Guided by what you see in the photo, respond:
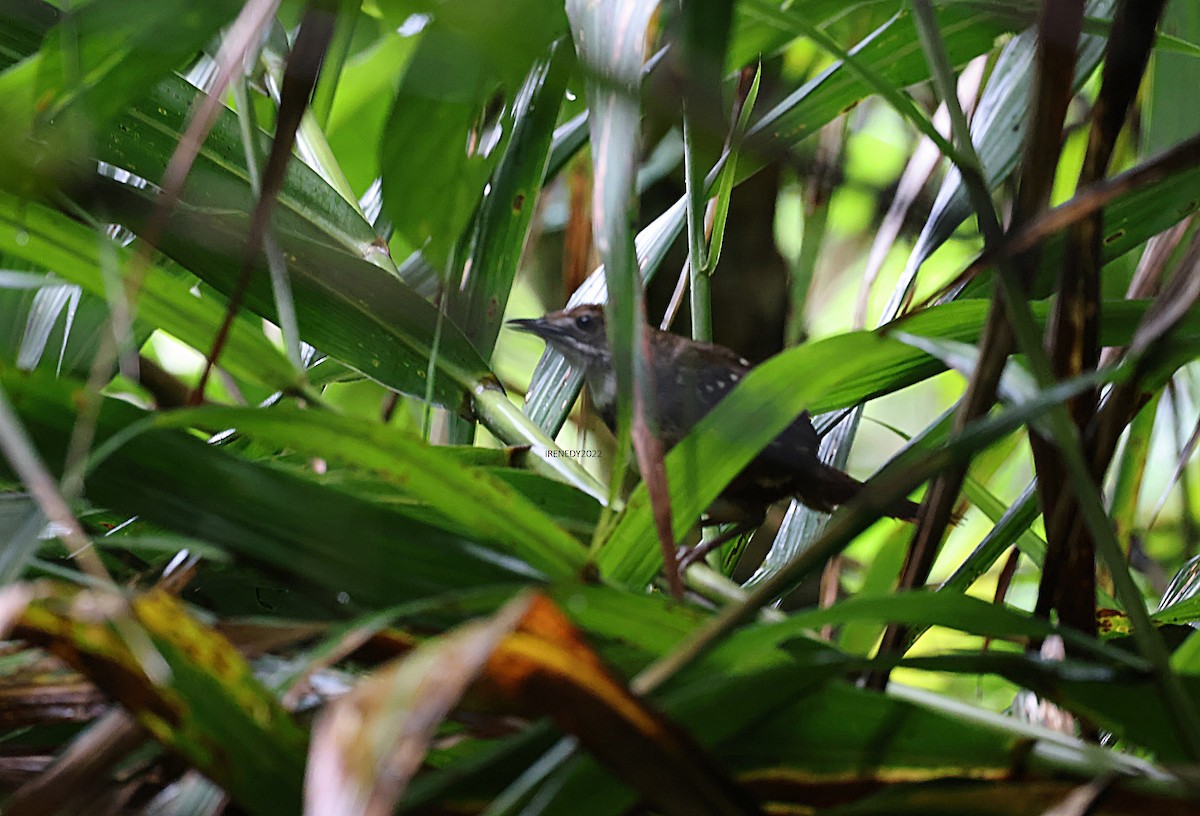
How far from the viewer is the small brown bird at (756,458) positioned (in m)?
1.36

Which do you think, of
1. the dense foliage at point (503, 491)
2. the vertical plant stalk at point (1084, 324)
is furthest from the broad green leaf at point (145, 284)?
the vertical plant stalk at point (1084, 324)

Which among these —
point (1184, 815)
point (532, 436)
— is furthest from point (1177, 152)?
point (532, 436)

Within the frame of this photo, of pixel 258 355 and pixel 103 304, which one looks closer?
pixel 258 355

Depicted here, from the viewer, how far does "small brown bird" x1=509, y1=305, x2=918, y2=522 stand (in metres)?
1.36

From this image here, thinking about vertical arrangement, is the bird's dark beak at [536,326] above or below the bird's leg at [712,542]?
above

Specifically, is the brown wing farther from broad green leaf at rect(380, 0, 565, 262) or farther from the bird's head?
broad green leaf at rect(380, 0, 565, 262)

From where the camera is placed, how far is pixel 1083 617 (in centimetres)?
70

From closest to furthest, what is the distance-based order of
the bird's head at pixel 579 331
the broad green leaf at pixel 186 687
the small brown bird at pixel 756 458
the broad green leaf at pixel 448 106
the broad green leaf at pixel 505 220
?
the broad green leaf at pixel 186 687
the broad green leaf at pixel 448 106
the broad green leaf at pixel 505 220
the small brown bird at pixel 756 458
the bird's head at pixel 579 331

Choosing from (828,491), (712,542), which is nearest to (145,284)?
(712,542)

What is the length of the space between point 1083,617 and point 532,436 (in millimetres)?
496

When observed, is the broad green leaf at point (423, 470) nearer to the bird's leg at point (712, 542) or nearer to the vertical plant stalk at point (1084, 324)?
the bird's leg at point (712, 542)

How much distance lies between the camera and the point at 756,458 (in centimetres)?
124

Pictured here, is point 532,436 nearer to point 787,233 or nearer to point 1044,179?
Result: point 1044,179

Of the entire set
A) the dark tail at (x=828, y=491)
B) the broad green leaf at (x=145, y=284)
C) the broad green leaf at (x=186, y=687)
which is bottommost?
the broad green leaf at (x=186, y=687)
